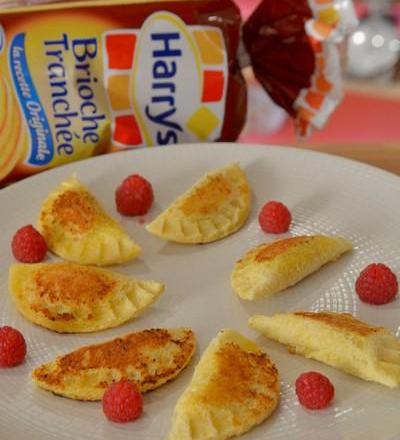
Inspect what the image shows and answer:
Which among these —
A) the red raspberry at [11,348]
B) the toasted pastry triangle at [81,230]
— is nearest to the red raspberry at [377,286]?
the toasted pastry triangle at [81,230]

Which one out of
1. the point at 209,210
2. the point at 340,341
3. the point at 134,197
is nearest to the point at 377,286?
the point at 340,341

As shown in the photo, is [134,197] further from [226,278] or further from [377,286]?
[377,286]

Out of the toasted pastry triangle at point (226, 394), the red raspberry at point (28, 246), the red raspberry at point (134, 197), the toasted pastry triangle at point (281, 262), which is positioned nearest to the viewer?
the toasted pastry triangle at point (226, 394)

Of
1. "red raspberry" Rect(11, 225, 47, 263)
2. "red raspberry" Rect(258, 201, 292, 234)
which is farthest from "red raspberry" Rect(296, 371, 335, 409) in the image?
"red raspberry" Rect(11, 225, 47, 263)

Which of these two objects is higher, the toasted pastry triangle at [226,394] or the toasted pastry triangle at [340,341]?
the toasted pastry triangle at [340,341]

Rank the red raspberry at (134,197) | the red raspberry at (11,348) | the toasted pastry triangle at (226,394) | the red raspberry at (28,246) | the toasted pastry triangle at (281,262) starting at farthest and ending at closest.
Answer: the red raspberry at (134,197), the red raspberry at (28,246), the toasted pastry triangle at (281,262), the red raspberry at (11,348), the toasted pastry triangle at (226,394)

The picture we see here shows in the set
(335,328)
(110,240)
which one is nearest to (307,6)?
(110,240)

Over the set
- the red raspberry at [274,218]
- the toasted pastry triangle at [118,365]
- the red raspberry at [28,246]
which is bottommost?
the toasted pastry triangle at [118,365]

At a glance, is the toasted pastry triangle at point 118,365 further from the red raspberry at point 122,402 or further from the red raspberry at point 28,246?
the red raspberry at point 28,246
